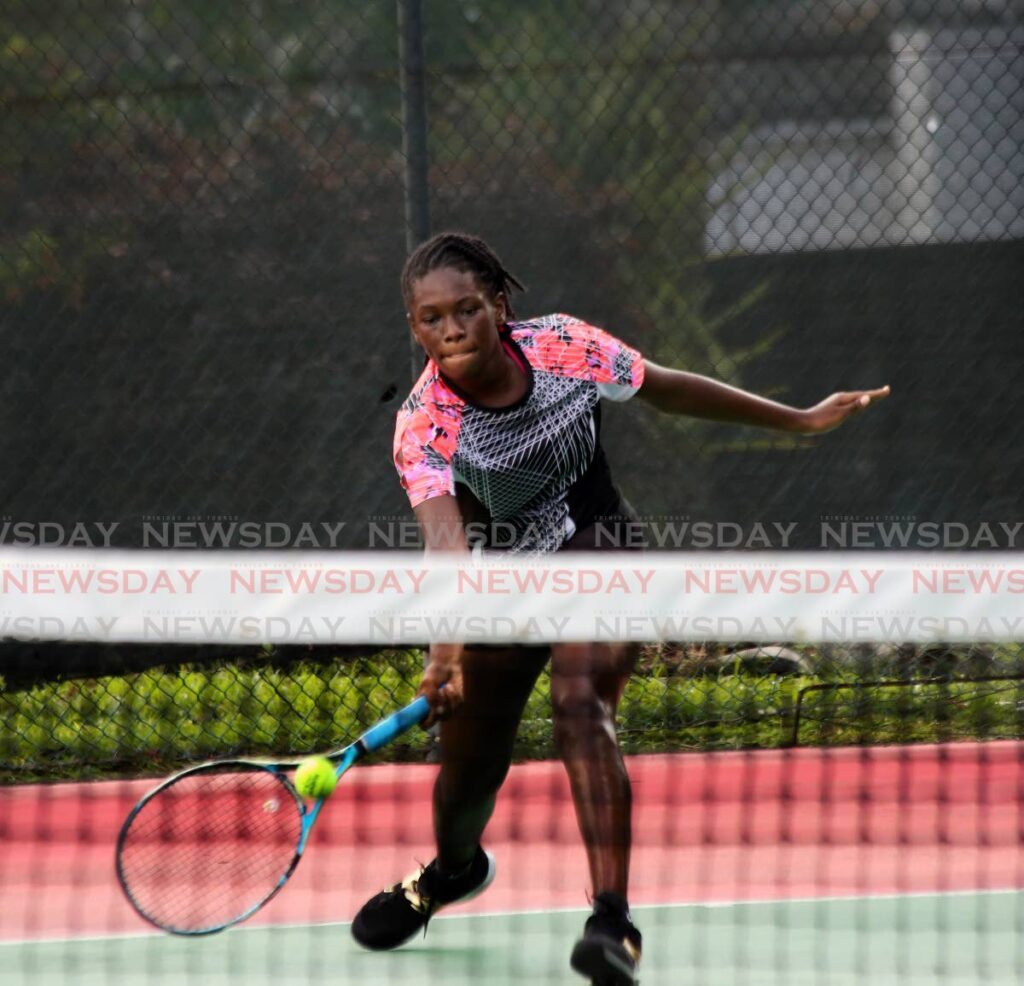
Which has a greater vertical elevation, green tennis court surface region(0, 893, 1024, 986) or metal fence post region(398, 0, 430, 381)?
metal fence post region(398, 0, 430, 381)

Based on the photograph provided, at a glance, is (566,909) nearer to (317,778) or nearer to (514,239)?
(317,778)

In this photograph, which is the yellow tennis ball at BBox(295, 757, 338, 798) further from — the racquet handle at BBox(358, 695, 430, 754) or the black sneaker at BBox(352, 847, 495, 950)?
the black sneaker at BBox(352, 847, 495, 950)

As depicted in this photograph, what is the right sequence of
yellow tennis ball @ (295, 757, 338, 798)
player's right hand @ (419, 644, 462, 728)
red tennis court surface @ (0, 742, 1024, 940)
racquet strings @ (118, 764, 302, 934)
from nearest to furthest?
player's right hand @ (419, 644, 462, 728), yellow tennis ball @ (295, 757, 338, 798), racquet strings @ (118, 764, 302, 934), red tennis court surface @ (0, 742, 1024, 940)

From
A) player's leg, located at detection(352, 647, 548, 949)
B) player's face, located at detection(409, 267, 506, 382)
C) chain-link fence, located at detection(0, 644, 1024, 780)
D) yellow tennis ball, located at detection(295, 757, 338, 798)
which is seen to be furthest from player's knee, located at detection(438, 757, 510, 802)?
chain-link fence, located at detection(0, 644, 1024, 780)

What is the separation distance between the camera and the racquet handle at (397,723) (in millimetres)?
2652

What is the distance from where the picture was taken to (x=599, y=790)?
2.64 meters

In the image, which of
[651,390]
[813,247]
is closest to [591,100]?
[813,247]

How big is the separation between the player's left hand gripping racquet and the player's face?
23.9 inches

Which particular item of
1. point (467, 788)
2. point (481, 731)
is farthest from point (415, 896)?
point (481, 731)

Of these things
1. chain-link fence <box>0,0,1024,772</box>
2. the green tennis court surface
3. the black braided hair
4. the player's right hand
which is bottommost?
the green tennis court surface

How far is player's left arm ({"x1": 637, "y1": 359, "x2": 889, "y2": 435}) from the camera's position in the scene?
309 centimetres

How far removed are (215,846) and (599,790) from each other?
103cm

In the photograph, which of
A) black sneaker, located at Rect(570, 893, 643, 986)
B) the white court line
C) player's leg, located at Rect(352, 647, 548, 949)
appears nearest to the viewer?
black sneaker, located at Rect(570, 893, 643, 986)

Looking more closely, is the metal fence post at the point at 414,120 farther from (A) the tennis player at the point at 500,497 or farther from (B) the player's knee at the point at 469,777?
(B) the player's knee at the point at 469,777
